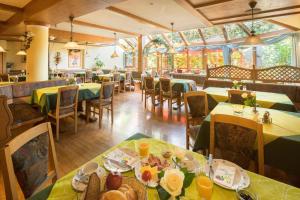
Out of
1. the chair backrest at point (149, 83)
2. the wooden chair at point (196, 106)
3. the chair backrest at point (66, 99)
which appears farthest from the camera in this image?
the chair backrest at point (149, 83)

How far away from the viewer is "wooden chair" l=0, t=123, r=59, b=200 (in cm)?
91

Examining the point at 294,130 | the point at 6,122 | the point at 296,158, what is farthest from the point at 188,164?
the point at 6,122

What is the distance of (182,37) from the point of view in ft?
31.9

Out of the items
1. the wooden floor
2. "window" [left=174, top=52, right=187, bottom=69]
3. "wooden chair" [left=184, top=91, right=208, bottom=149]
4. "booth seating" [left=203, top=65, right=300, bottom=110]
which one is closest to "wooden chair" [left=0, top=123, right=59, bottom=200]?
the wooden floor

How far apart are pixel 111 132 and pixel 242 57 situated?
7.58 meters

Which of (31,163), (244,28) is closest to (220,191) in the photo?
(31,163)

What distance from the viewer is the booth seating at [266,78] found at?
4.16 m

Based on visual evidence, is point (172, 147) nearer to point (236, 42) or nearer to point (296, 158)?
point (296, 158)

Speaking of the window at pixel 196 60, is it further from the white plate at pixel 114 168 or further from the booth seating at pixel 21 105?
the white plate at pixel 114 168

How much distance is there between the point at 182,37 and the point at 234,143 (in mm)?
9148

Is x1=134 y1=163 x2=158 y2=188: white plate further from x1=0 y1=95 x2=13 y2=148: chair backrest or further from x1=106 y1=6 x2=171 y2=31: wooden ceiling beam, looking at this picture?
x1=106 y1=6 x2=171 y2=31: wooden ceiling beam

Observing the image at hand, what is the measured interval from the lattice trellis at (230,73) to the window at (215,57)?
4.12 m

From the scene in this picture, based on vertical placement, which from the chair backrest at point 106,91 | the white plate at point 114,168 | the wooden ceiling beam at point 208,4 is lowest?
the white plate at point 114,168

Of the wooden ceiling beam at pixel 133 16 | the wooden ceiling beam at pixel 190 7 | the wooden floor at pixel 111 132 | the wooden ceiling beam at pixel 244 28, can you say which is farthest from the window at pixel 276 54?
the wooden floor at pixel 111 132
